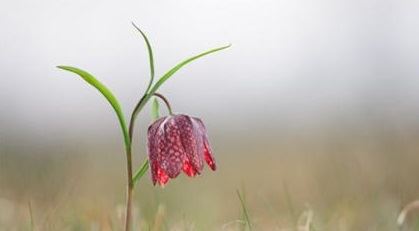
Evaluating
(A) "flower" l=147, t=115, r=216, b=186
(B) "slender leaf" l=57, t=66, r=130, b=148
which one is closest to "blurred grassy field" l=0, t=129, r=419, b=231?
(A) "flower" l=147, t=115, r=216, b=186

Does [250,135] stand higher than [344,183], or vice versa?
[344,183]

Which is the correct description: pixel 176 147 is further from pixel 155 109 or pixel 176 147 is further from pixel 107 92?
A: pixel 107 92

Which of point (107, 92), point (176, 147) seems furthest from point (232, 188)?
point (107, 92)

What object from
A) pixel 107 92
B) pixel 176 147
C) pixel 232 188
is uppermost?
pixel 107 92

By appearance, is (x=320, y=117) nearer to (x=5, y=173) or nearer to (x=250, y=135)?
(x=250, y=135)

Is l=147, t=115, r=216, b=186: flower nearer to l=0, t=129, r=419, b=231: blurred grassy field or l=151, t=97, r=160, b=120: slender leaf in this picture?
l=151, t=97, r=160, b=120: slender leaf

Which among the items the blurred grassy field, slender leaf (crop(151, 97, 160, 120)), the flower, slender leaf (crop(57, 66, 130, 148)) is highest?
slender leaf (crop(57, 66, 130, 148))

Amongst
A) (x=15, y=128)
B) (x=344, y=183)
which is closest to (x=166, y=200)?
(x=344, y=183)
